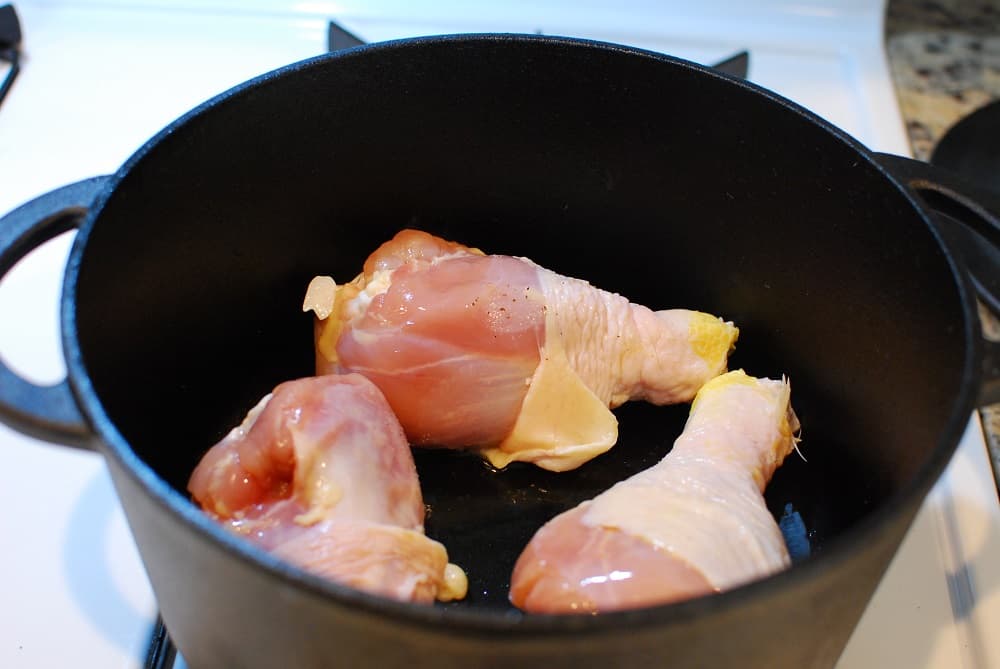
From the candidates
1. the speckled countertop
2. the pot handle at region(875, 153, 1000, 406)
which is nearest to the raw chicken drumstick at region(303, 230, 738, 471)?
the pot handle at region(875, 153, 1000, 406)

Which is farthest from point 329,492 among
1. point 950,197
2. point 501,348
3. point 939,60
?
point 939,60

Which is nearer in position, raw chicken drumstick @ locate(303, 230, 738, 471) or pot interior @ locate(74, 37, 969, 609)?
pot interior @ locate(74, 37, 969, 609)

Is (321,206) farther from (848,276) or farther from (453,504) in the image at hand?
(848,276)

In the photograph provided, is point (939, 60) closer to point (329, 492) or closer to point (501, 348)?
point (501, 348)

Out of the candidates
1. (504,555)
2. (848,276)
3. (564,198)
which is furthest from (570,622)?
(564,198)

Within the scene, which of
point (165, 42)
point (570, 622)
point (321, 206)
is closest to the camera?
point (570, 622)

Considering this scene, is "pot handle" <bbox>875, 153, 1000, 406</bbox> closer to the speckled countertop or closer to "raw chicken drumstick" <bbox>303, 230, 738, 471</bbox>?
"raw chicken drumstick" <bbox>303, 230, 738, 471</bbox>

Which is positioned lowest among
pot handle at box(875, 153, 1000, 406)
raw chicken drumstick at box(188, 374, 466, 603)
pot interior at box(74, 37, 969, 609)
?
raw chicken drumstick at box(188, 374, 466, 603)
